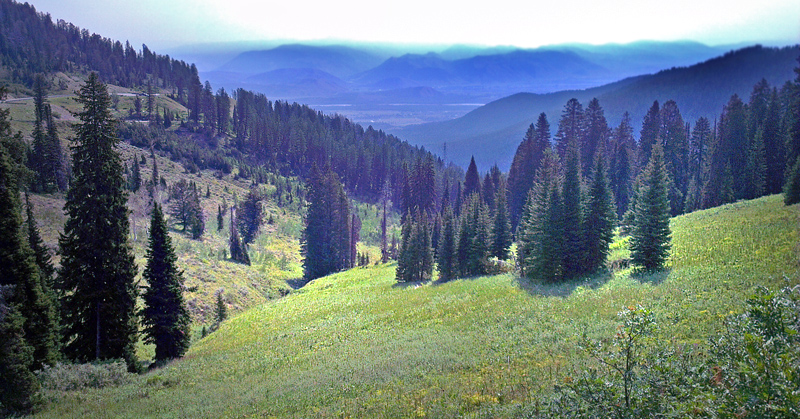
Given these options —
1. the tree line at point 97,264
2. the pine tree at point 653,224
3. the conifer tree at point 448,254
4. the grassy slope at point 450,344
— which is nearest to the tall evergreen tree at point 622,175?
the grassy slope at point 450,344

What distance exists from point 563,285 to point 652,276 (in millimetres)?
6306

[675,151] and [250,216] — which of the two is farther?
[250,216]

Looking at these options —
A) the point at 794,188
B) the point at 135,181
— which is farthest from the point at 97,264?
the point at 135,181

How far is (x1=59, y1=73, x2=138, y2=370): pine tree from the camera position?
2350 cm

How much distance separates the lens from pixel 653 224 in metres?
27.6

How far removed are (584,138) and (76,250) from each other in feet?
225

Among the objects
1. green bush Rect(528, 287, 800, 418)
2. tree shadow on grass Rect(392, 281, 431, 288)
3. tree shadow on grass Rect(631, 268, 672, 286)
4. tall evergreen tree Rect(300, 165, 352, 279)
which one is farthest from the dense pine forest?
green bush Rect(528, 287, 800, 418)

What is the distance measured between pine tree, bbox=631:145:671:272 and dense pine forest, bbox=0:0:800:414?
99mm

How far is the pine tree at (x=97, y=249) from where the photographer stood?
77.1 feet

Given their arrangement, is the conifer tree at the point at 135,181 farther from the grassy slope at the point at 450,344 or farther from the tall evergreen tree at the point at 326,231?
the grassy slope at the point at 450,344

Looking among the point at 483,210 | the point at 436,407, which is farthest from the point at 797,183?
the point at 436,407

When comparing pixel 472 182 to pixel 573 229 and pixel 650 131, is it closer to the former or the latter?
pixel 650 131

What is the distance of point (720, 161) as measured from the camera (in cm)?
5384

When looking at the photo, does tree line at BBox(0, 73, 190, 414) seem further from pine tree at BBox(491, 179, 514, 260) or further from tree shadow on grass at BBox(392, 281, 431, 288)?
pine tree at BBox(491, 179, 514, 260)
